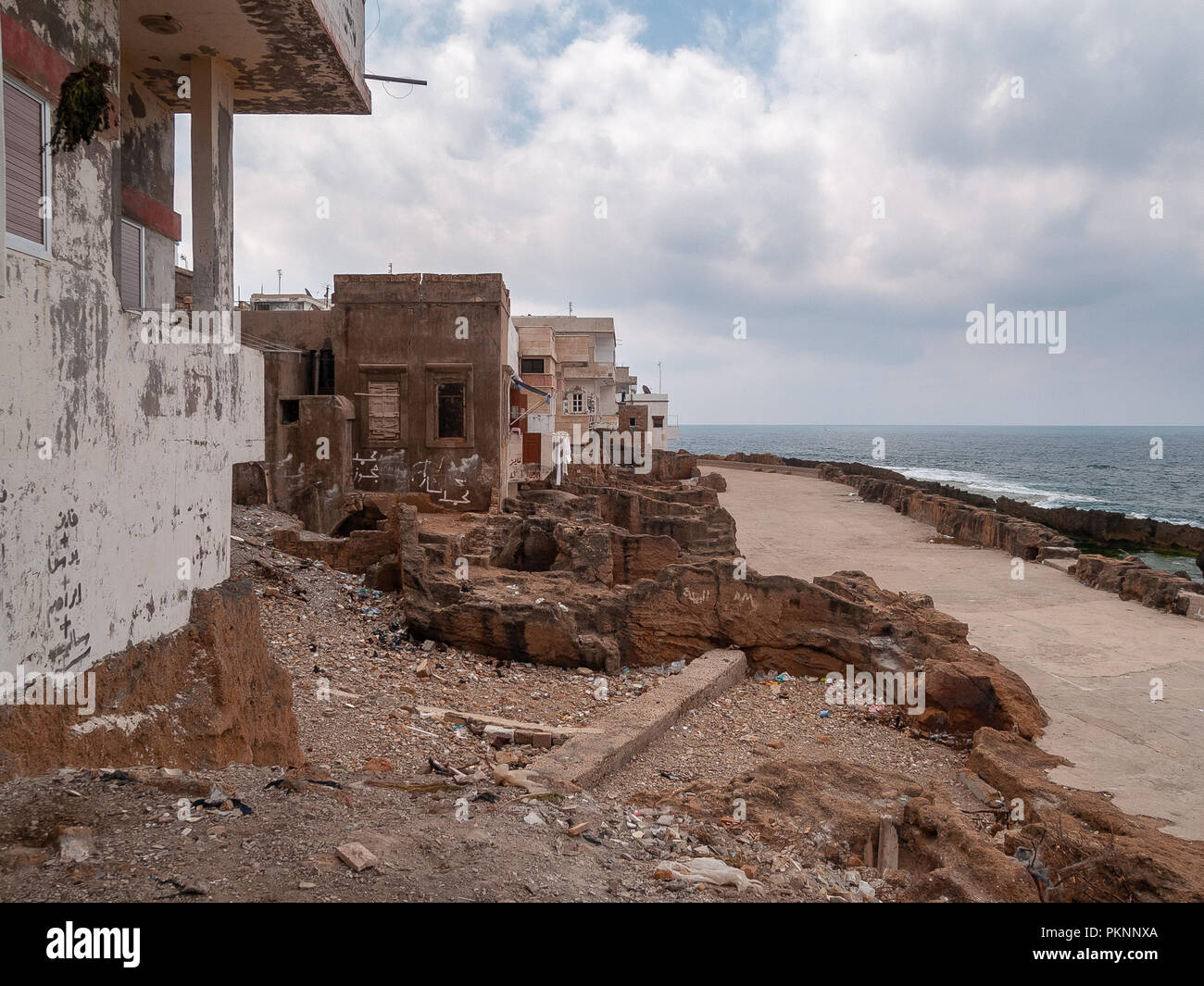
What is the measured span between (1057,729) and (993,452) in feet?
509

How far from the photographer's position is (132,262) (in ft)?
20.5

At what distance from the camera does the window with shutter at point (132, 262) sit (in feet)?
20.0

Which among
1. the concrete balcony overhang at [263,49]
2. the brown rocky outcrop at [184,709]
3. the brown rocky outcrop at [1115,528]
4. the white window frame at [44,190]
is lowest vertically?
the brown rocky outcrop at [1115,528]

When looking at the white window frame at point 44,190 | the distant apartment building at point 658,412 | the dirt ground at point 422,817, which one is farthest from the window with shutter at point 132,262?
the distant apartment building at point 658,412

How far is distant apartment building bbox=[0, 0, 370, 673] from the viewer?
408 centimetres

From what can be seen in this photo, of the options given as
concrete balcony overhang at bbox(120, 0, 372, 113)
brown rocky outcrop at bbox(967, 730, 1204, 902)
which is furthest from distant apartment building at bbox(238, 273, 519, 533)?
brown rocky outcrop at bbox(967, 730, 1204, 902)

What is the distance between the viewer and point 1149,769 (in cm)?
905

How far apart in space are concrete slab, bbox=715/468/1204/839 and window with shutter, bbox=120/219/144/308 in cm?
907

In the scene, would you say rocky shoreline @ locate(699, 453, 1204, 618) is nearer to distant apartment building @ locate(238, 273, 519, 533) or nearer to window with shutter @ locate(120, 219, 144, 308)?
distant apartment building @ locate(238, 273, 519, 533)

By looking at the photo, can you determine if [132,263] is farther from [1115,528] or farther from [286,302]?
[1115,528]

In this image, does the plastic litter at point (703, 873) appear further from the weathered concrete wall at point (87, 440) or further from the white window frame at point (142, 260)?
the white window frame at point (142, 260)
